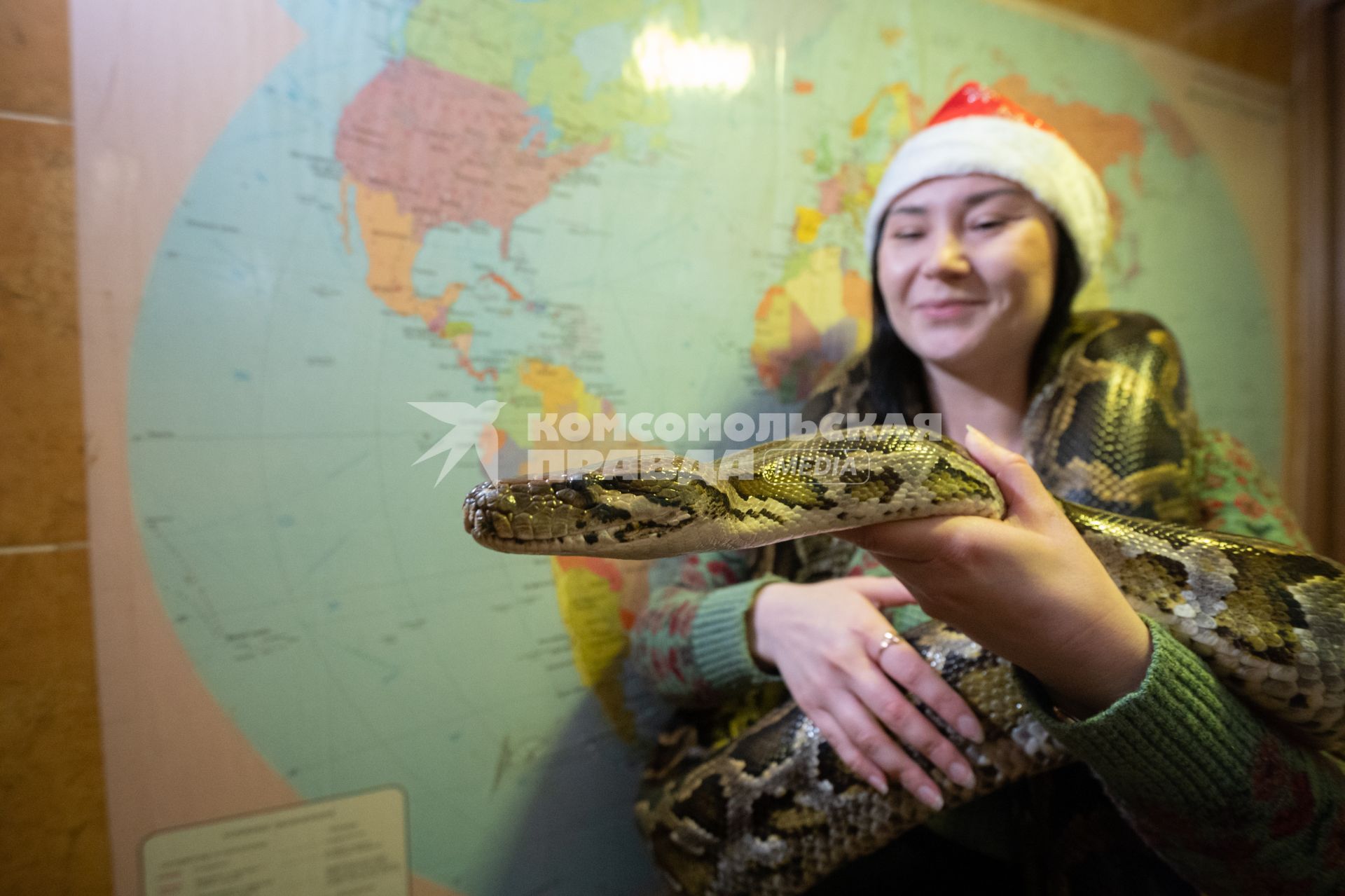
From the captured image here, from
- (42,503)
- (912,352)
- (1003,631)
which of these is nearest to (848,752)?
(1003,631)

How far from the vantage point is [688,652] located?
1.20m

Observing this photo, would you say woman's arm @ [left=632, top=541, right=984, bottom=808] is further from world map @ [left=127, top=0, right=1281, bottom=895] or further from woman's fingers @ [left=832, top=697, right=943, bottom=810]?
world map @ [left=127, top=0, right=1281, bottom=895]

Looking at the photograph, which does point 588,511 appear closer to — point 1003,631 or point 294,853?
point 1003,631

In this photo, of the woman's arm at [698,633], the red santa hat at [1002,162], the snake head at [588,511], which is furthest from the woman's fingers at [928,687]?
the red santa hat at [1002,162]

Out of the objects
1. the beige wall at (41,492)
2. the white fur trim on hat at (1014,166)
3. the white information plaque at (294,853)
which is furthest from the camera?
the white fur trim on hat at (1014,166)

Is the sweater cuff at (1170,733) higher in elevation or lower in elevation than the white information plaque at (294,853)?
higher

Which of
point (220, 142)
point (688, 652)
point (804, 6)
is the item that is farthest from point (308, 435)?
point (804, 6)

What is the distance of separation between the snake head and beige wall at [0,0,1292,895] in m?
0.71

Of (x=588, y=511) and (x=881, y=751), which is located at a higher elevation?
(x=588, y=511)

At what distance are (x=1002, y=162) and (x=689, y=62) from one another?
64 centimetres

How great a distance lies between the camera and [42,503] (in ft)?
3.14

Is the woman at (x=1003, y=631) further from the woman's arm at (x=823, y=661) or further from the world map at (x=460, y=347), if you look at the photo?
the world map at (x=460, y=347)

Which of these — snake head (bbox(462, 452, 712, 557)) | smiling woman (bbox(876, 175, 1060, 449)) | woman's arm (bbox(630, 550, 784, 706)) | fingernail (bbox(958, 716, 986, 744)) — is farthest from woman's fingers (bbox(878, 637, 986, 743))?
smiling woman (bbox(876, 175, 1060, 449))

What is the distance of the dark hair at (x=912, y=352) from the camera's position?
1364mm
